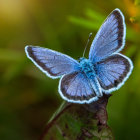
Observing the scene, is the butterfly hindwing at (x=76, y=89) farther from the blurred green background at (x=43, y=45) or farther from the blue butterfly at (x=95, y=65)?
the blurred green background at (x=43, y=45)

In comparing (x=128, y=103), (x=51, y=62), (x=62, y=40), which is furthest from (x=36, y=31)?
(x=51, y=62)

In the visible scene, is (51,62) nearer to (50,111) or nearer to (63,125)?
(63,125)

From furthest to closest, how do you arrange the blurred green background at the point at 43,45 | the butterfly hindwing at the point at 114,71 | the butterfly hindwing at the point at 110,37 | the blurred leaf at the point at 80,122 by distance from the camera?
the blurred green background at the point at 43,45
the butterfly hindwing at the point at 110,37
the butterfly hindwing at the point at 114,71
the blurred leaf at the point at 80,122

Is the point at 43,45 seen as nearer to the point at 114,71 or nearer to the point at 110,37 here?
the point at 110,37

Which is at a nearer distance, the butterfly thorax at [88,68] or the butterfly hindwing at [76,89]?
the butterfly hindwing at [76,89]

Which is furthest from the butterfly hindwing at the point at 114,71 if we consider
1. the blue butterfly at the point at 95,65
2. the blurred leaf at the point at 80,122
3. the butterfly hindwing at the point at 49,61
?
the butterfly hindwing at the point at 49,61

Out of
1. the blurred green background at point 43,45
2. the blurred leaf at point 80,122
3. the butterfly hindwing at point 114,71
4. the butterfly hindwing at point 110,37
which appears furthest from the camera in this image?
the blurred green background at point 43,45

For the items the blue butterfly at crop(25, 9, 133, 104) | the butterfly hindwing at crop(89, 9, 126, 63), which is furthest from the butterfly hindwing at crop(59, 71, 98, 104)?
the butterfly hindwing at crop(89, 9, 126, 63)

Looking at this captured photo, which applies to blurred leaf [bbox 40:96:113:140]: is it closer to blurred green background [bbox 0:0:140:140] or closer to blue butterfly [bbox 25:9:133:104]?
blue butterfly [bbox 25:9:133:104]
